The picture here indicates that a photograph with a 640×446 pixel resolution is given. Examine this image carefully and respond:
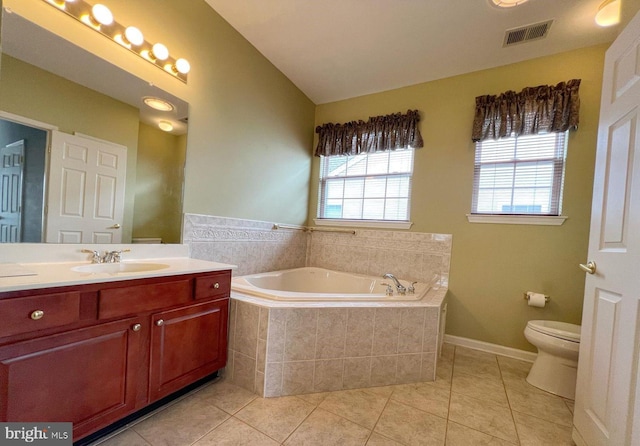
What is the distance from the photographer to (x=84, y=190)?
56.1 inches

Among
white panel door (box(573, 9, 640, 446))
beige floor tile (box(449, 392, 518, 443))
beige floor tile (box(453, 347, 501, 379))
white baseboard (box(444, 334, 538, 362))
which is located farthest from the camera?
white baseboard (box(444, 334, 538, 362))

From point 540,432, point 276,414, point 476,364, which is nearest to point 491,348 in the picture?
point 476,364

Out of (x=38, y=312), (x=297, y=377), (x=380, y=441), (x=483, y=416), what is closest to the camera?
(x=38, y=312)

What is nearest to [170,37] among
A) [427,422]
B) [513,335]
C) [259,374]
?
[259,374]

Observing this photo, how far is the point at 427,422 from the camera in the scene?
1424mm

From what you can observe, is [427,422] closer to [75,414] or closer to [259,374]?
[259,374]

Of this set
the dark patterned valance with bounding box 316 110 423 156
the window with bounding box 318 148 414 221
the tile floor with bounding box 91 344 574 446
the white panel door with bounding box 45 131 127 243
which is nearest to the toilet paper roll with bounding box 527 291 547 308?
the tile floor with bounding box 91 344 574 446

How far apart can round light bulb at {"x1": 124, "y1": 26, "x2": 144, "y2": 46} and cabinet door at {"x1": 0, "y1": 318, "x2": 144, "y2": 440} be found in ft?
5.28

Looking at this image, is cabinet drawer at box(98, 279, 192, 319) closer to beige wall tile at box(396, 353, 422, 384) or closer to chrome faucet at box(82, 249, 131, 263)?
chrome faucet at box(82, 249, 131, 263)

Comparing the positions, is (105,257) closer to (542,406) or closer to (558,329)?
Answer: (542,406)

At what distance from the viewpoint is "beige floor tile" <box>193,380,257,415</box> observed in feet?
4.85

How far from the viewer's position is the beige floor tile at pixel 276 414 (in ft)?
4.32

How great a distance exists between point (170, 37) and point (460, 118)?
2561 mm

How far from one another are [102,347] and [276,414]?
0.92m
